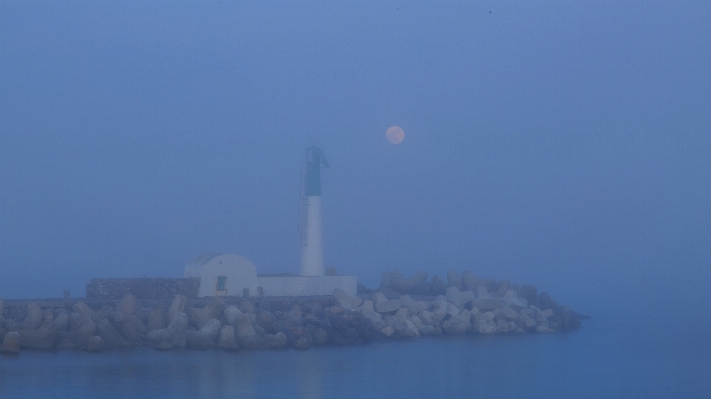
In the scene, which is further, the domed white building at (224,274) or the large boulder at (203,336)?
the domed white building at (224,274)

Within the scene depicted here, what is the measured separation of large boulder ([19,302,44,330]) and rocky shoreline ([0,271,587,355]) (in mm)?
18

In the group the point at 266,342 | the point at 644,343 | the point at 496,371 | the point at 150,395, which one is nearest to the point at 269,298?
the point at 266,342

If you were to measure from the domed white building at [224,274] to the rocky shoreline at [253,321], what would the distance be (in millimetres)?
1256

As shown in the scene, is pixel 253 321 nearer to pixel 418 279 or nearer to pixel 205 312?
pixel 205 312

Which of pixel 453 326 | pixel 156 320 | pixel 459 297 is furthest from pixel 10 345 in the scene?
pixel 459 297

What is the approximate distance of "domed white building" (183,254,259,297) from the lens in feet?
64.9

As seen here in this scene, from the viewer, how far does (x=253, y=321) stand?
1678 centimetres

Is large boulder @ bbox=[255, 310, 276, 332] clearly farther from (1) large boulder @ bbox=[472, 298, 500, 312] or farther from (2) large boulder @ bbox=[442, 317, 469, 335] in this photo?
(1) large boulder @ bbox=[472, 298, 500, 312]

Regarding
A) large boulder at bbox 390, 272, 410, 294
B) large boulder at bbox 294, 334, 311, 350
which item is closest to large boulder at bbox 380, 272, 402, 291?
large boulder at bbox 390, 272, 410, 294

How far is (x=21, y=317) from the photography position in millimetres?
16203

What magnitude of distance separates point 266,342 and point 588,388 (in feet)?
20.3

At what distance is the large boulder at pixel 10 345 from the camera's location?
14859mm

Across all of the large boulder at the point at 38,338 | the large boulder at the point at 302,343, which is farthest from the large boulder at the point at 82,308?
the large boulder at the point at 302,343

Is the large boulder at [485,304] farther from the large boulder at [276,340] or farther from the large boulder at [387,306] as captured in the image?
the large boulder at [276,340]
